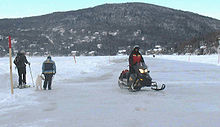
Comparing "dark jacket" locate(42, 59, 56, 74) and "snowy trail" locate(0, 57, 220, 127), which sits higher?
"dark jacket" locate(42, 59, 56, 74)

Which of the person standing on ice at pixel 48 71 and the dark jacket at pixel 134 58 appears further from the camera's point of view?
the person standing on ice at pixel 48 71

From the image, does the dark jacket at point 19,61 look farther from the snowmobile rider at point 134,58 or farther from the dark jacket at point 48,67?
the snowmobile rider at point 134,58

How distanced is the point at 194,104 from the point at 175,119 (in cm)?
197

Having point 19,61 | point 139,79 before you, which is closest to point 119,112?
point 139,79

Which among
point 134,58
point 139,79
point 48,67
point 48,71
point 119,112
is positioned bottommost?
point 119,112

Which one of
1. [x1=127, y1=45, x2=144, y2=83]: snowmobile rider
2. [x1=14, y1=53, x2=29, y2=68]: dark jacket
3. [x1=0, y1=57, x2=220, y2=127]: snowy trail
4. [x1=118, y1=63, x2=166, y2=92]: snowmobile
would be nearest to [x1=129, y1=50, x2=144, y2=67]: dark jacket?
[x1=127, y1=45, x2=144, y2=83]: snowmobile rider

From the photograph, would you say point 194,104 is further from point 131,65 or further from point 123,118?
point 131,65

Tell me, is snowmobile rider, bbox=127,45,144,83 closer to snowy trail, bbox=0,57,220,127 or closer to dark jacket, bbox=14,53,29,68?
snowy trail, bbox=0,57,220,127

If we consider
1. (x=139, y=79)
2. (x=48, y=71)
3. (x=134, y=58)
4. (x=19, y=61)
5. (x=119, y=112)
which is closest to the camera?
(x=119, y=112)

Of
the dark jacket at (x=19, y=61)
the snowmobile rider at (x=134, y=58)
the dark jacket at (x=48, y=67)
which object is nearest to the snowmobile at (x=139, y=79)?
the snowmobile rider at (x=134, y=58)

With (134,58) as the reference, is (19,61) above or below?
below

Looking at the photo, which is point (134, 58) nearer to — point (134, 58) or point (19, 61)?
point (134, 58)

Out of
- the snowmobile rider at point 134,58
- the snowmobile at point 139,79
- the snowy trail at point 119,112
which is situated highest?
the snowmobile rider at point 134,58

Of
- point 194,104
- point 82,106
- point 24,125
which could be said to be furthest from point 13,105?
point 194,104
